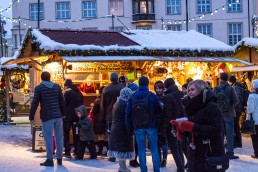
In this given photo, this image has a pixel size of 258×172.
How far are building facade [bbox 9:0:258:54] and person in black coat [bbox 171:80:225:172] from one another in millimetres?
42160

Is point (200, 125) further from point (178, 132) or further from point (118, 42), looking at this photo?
point (118, 42)

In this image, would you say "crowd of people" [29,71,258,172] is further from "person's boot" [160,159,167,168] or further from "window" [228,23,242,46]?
"window" [228,23,242,46]

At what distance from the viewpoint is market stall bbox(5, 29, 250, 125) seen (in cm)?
1403

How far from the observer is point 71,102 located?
1220cm

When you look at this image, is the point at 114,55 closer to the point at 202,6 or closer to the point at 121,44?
the point at 121,44

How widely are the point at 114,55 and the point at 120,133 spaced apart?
5158mm

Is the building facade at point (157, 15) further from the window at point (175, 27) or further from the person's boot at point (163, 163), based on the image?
the person's boot at point (163, 163)

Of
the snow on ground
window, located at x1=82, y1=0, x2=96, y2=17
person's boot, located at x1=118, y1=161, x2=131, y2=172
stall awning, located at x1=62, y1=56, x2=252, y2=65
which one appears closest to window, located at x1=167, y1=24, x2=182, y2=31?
window, located at x1=82, y1=0, x2=96, y2=17

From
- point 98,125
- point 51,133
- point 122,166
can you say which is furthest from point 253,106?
point 51,133

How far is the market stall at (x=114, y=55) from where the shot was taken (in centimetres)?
1403

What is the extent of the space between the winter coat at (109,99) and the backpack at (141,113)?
6.36ft

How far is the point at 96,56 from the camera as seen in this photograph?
14.1 m

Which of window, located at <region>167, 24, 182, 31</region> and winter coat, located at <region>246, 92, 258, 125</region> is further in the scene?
window, located at <region>167, 24, 182, 31</region>

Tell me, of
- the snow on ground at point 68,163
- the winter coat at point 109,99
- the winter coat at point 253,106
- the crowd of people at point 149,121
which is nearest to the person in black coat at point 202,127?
the crowd of people at point 149,121
